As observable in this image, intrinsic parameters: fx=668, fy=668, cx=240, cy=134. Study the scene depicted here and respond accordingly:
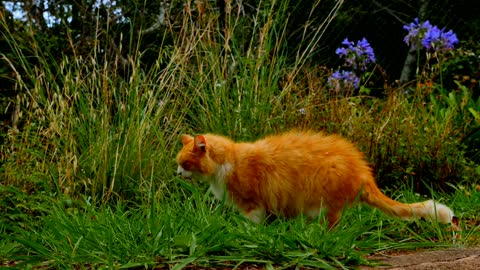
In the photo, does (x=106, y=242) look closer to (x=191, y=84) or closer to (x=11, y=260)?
(x=11, y=260)

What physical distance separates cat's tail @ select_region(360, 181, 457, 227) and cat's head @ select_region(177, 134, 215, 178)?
1.00m

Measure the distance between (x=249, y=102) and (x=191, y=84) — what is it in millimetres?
484

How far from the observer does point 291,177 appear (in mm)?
4168

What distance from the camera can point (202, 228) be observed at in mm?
3344

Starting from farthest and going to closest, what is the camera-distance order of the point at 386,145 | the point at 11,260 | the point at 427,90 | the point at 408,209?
the point at 427,90, the point at 386,145, the point at 408,209, the point at 11,260

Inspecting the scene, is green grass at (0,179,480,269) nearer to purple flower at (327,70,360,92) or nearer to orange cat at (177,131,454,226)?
orange cat at (177,131,454,226)

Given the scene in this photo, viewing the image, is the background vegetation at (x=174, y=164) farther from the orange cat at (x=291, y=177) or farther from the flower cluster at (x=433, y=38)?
the flower cluster at (x=433, y=38)

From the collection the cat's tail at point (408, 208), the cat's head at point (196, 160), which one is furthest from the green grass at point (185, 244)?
the cat's head at point (196, 160)

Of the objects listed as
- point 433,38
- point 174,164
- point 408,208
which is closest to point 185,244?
point 408,208

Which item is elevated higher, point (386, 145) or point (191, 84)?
point (191, 84)

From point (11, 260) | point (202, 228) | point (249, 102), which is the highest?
point (249, 102)

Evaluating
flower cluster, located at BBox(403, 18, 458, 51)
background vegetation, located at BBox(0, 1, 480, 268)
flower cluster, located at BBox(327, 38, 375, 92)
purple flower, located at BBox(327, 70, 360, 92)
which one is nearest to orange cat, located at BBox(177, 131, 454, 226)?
background vegetation, located at BBox(0, 1, 480, 268)

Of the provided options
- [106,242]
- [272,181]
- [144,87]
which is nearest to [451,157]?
[272,181]

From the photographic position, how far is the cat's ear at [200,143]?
4273mm
